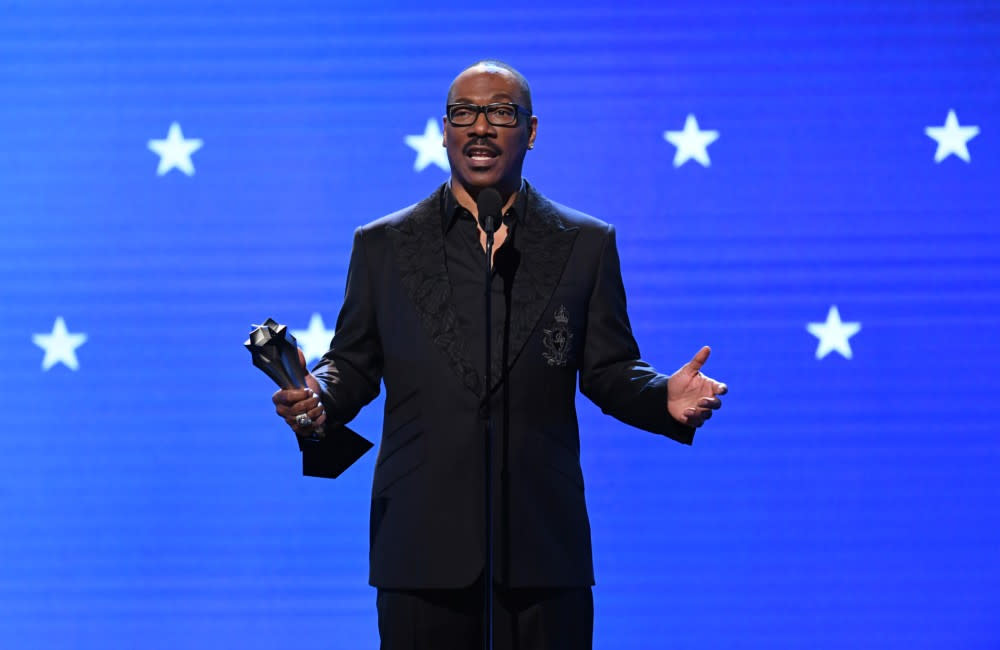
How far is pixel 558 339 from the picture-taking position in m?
2.22

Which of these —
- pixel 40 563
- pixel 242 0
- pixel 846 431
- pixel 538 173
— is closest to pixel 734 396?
pixel 846 431

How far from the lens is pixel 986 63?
3.27 meters

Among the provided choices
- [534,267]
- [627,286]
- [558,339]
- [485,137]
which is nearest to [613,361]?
[558,339]

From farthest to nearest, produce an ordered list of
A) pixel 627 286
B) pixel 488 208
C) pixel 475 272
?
pixel 627 286 < pixel 475 272 < pixel 488 208

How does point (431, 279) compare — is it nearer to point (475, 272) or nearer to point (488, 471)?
point (475, 272)

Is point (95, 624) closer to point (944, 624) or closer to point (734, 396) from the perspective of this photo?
point (734, 396)

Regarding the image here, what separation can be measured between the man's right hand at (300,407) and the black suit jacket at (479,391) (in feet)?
0.51

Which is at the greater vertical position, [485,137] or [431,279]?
[485,137]

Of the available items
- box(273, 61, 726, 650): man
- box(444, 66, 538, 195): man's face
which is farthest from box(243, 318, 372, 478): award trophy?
box(444, 66, 538, 195): man's face

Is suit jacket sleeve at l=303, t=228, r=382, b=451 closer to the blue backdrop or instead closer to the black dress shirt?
the black dress shirt

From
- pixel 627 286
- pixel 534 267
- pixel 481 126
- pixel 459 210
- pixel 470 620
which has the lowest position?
→ pixel 470 620

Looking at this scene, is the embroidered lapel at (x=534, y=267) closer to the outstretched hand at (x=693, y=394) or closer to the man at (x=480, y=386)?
the man at (x=480, y=386)

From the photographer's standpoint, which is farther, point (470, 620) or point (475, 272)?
point (475, 272)

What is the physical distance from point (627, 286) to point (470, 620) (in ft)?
4.41
